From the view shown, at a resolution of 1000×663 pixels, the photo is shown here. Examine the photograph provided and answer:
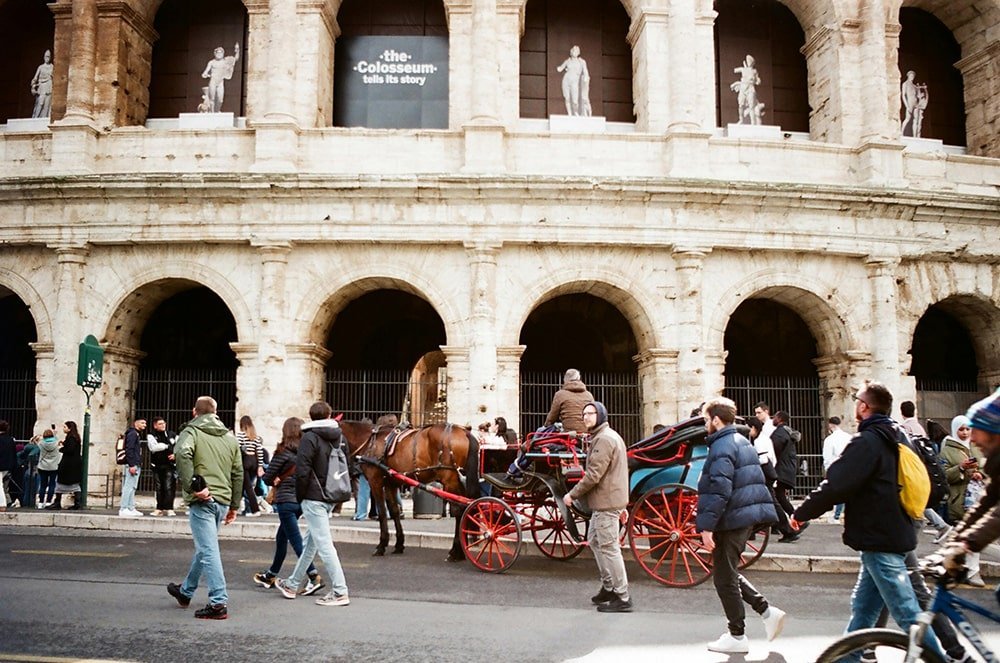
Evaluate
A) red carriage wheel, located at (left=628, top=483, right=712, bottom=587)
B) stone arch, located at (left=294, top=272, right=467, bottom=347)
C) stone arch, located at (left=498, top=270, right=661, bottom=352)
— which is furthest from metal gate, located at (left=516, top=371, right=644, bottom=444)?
red carriage wheel, located at (left=628, top=483, right=712, bottom=587)

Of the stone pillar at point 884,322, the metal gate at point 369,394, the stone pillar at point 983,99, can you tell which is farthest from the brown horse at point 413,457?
Result: the stone pillar at point 983,99

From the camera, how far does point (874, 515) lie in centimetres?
459

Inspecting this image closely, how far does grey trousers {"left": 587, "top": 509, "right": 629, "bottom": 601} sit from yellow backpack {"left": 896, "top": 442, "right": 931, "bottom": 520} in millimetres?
2744

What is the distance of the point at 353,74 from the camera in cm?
1747

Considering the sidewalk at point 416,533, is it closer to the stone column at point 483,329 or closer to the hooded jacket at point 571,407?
the hooded jacket at point 571,407

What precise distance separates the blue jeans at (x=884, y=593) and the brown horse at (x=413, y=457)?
5.39 meters

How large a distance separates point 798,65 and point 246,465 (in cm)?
1413

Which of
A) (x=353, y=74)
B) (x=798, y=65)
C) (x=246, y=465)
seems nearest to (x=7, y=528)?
(x=246, y=465)

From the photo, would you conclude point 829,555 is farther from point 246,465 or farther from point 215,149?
point 215,149

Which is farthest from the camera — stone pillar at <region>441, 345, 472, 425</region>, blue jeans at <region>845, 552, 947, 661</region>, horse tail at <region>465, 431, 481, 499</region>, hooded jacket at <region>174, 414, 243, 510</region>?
stone pillar at <region>441, 345, 472, 425</region>

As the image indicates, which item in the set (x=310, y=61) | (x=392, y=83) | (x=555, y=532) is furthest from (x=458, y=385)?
(x=310, y=61)

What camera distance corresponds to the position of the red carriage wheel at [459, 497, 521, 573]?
8.73 meters

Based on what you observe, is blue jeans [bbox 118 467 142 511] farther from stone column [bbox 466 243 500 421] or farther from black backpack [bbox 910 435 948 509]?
black backpack [bbox 910 435 948 509]

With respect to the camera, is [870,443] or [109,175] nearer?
[870,443]
